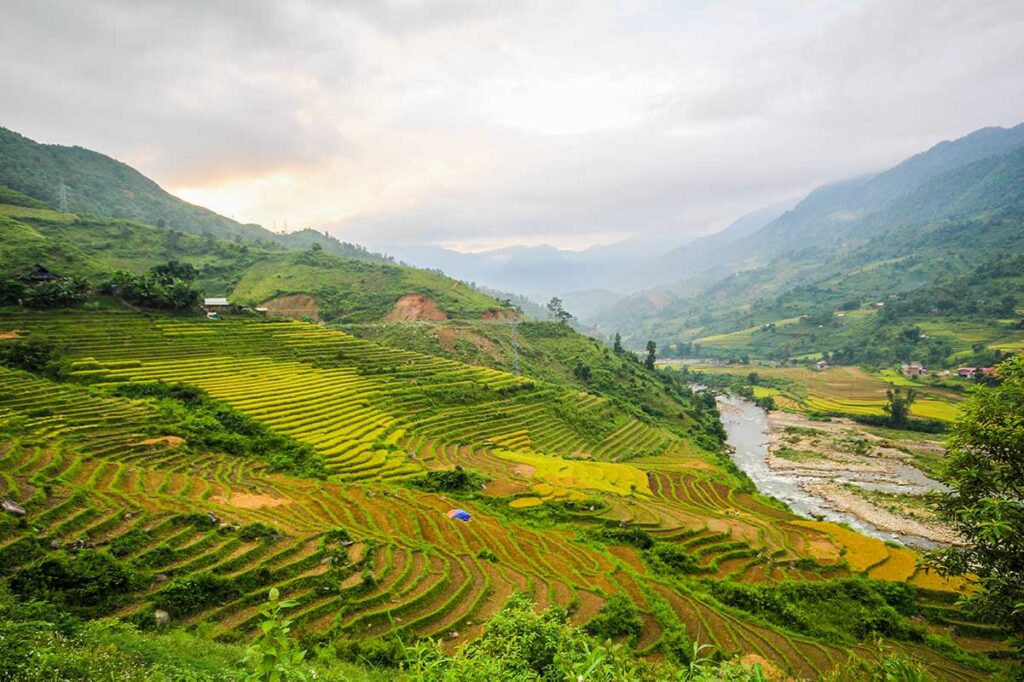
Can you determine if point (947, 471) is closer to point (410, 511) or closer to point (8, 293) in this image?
point (410, 511)

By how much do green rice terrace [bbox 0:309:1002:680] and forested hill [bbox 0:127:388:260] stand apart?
113 metres

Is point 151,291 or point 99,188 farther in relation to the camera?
point 99,188

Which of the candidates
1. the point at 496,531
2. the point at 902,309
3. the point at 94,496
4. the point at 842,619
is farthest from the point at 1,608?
the point at 902,309

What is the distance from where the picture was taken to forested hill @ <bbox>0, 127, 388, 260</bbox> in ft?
393

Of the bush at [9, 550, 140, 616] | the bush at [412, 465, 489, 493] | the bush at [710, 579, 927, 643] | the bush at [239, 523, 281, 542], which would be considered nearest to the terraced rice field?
the bush at [710, 579, 927, 643]

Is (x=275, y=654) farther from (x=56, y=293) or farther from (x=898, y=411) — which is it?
(x=898, y=411)

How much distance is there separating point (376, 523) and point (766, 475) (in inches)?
1865

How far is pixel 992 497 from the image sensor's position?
9.28 metres

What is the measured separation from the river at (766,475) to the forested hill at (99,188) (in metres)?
134

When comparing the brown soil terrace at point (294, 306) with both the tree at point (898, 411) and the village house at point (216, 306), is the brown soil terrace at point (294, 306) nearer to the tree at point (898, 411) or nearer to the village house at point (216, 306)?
the village house at point (216, 306)

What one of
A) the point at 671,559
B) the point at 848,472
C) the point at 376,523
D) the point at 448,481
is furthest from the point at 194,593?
the point at 848,472

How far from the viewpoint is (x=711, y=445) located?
193 feet

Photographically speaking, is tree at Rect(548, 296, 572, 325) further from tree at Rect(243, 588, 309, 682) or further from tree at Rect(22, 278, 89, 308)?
tree at Rect(243, 588, 309, 682)

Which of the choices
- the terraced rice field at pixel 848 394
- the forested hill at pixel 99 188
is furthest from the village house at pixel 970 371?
the forested hill at pixel 99 188
